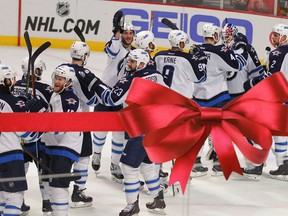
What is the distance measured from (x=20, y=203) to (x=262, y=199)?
0.86 metres

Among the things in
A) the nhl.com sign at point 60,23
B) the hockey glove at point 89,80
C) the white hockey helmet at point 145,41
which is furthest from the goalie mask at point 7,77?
the nhl.com sign at point 60,23

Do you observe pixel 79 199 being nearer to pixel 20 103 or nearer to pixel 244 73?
pixel 20 103

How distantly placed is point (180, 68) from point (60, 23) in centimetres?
633

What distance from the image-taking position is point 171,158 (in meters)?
2.31

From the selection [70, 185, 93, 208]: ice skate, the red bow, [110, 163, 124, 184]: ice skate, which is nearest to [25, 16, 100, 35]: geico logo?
[110, 163, 124, 184]: ice skate

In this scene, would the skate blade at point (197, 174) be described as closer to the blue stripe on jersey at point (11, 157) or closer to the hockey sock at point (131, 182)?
the hockey sock at point (131, 182)

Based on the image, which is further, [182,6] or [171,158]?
[182,6]

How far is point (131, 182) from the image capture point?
291cm

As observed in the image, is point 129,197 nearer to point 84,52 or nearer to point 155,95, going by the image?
point 155,95

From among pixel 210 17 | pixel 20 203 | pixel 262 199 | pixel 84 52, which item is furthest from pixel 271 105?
pixel 210 17

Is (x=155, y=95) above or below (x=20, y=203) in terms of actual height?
above

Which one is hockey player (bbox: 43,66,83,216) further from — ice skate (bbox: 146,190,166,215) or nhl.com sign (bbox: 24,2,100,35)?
nhl.com sign (bbox: 24,2,100,35)

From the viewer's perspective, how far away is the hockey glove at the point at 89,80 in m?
5.13

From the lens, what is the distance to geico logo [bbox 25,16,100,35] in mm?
12078
